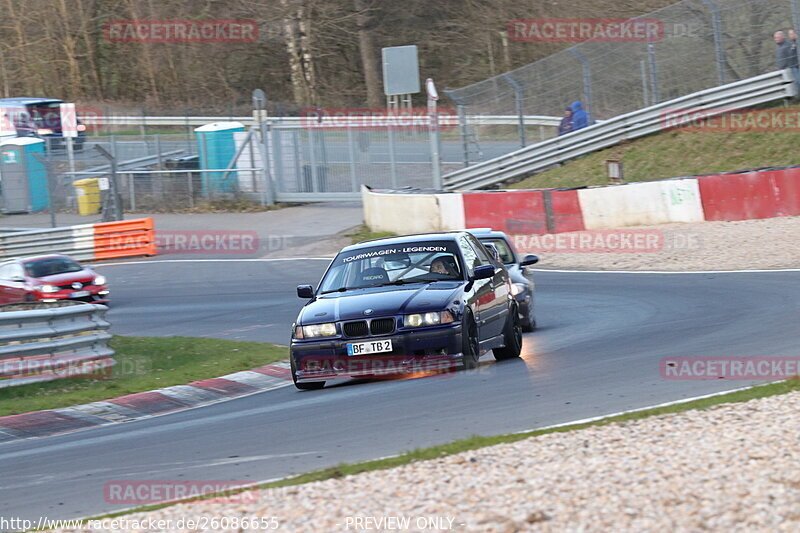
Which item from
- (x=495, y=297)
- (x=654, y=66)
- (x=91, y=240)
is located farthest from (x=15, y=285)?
(x=654, y=66)

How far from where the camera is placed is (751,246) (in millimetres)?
19688

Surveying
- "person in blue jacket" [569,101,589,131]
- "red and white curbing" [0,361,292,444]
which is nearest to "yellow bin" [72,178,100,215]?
"person in blue jacket" [569,101,589,131]

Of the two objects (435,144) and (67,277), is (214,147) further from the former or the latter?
(67,277)

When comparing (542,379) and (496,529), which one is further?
(542,379)

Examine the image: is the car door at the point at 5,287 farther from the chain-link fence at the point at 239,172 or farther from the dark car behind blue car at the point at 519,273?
the dark car behind blue car at the point at 519,273

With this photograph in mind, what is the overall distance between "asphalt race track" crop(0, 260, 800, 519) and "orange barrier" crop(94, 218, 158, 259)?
12.2 metres

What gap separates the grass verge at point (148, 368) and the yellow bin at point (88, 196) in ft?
62.4

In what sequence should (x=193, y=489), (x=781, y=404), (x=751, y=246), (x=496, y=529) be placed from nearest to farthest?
(x=496, y=529) → (x=193, y=489) → (x=781, y=404) → (x=751, y=246)

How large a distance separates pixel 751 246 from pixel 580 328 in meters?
6.69

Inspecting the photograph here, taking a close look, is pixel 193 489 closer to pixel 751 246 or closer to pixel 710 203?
pixel 751 246

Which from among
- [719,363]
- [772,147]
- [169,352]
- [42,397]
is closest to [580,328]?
[719,363]

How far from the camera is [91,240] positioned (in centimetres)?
2853

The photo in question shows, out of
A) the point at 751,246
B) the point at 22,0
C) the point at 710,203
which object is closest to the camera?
the point at 751,246

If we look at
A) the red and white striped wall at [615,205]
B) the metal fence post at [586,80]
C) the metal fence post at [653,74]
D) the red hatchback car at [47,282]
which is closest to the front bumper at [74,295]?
the red hatchback car at [47,282]
